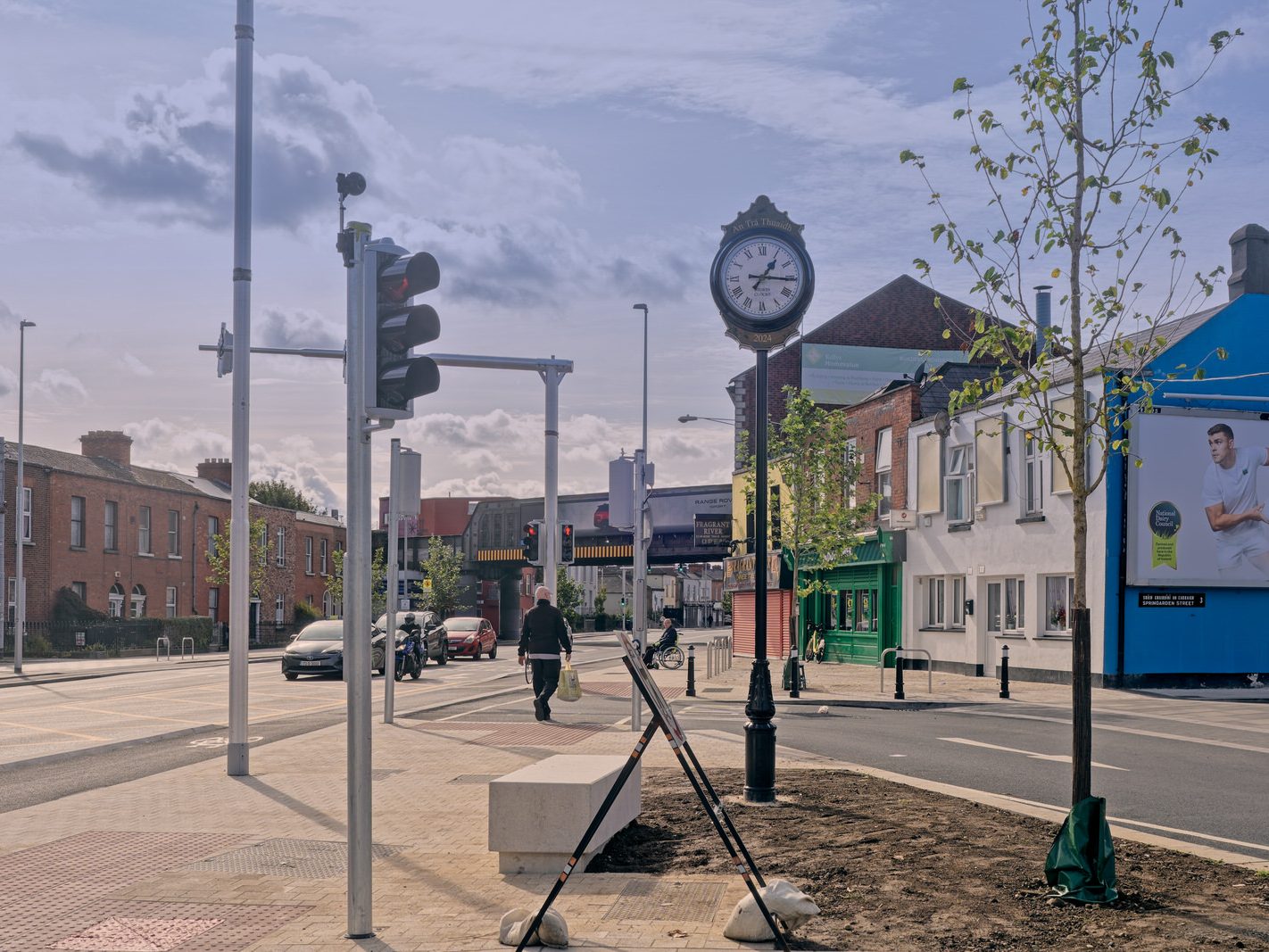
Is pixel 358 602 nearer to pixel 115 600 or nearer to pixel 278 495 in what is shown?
pixel 115 600

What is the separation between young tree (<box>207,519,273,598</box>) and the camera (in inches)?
2373

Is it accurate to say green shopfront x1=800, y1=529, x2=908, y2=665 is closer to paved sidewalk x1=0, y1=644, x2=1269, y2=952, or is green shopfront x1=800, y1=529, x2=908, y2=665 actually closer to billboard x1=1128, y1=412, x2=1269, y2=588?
billboard x1=1128, y1=412, x2=1269, y2=588

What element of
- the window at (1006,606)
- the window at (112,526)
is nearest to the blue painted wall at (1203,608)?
the window at (1006,606)

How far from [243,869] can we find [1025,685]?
2449 centimetres

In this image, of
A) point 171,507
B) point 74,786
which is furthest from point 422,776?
point 171,507

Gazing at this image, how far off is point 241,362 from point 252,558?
5228 centimetres

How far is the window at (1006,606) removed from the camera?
103 ft

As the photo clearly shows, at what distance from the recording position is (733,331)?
11508mm

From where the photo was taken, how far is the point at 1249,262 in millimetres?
30688

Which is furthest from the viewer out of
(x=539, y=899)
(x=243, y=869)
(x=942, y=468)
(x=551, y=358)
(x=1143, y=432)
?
(x=942, y=468)

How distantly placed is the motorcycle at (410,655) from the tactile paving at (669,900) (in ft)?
83.9

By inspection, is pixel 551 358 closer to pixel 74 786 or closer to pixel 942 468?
pixel 74 786

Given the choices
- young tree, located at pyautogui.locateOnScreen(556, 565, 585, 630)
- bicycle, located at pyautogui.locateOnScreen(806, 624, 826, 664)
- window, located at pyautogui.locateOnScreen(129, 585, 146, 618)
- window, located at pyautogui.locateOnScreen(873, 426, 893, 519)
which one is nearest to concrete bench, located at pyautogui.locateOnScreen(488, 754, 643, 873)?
window, located at pyautogui.locateOnScreen(873, 426, 893, 519)

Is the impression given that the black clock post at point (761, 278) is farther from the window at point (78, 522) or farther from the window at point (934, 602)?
the window at point (78, 522)
